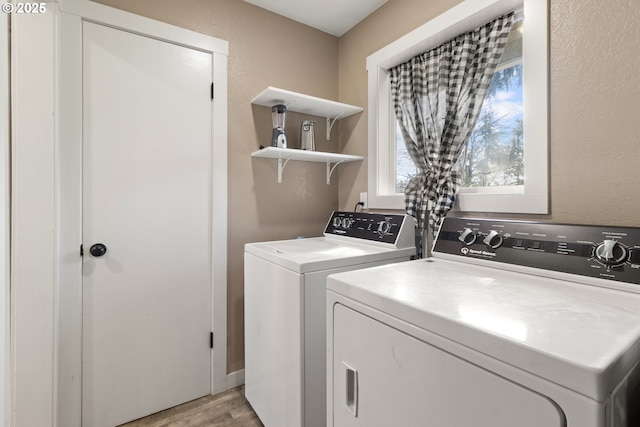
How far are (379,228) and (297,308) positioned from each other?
2.24 ft

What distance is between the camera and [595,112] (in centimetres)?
115

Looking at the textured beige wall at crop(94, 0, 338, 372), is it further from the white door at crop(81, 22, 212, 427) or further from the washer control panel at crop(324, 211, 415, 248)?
the washer control panel at crop(324, 211, 415, 248)

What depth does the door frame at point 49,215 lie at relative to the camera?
139 centimetres

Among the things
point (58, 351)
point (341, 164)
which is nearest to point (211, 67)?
point (341, 164)

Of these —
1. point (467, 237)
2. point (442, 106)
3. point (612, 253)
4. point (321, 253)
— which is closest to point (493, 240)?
point (467, 237)

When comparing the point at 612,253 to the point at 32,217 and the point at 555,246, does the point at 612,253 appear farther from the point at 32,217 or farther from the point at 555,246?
the point at 32,217

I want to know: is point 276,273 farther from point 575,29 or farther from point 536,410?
point 575,29

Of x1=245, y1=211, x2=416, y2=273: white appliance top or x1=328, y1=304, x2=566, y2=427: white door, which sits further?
x1=245, y1=211, x2=416, y2=273: white appliance top

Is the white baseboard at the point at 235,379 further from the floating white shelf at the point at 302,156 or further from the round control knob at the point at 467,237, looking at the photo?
the round control knob at the point at 467,237

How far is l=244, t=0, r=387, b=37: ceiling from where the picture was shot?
6.64ft

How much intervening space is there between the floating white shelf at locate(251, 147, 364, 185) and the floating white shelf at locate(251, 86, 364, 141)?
9.5 inches

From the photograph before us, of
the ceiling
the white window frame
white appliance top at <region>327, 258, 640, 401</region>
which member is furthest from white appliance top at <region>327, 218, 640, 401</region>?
the ceiling

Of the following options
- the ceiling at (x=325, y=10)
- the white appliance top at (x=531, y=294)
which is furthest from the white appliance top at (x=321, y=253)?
the ceiling at (x=325, y=10)

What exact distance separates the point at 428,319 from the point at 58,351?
1.79m
